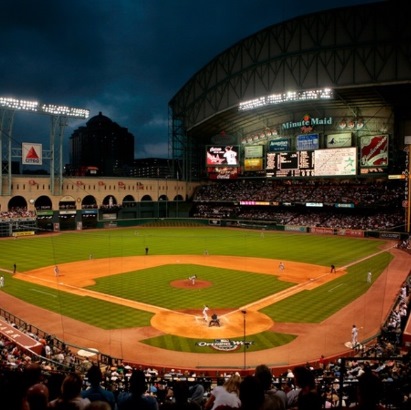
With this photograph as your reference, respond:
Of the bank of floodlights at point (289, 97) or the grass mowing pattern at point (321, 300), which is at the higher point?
the bank of floodlights at point (289, 97)

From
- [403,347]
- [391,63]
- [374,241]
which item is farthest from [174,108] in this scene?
[403,347]

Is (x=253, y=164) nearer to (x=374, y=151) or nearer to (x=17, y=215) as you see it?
(x=374, y=151)

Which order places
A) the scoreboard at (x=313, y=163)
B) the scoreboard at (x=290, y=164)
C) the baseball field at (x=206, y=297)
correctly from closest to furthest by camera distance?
→ the baseball field at (x=206, y=297)
the scoreboard at (x=313, y=163)
the scoreboard at (x=290, y=164)

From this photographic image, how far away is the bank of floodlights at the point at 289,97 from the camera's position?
66562 mm

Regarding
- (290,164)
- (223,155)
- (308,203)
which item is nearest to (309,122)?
(290,164)

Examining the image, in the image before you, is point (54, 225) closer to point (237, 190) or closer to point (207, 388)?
point (237, 190)

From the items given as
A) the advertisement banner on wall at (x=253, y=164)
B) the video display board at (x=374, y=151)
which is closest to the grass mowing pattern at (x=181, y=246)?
the video display board at (x=374, y=151)

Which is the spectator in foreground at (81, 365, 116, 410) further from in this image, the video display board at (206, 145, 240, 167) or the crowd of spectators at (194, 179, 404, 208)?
the video display board at (206, 145, 240, 167)

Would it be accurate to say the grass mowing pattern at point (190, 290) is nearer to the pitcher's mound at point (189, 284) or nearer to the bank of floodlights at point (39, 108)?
the pitcher's mound at point (189, 284)

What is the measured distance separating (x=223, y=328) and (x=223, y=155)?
66.8 m

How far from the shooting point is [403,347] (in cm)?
1878

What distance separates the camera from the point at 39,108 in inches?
2672

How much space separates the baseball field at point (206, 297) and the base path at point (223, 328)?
0.06 m

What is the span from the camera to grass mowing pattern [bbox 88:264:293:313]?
96.7 feet
